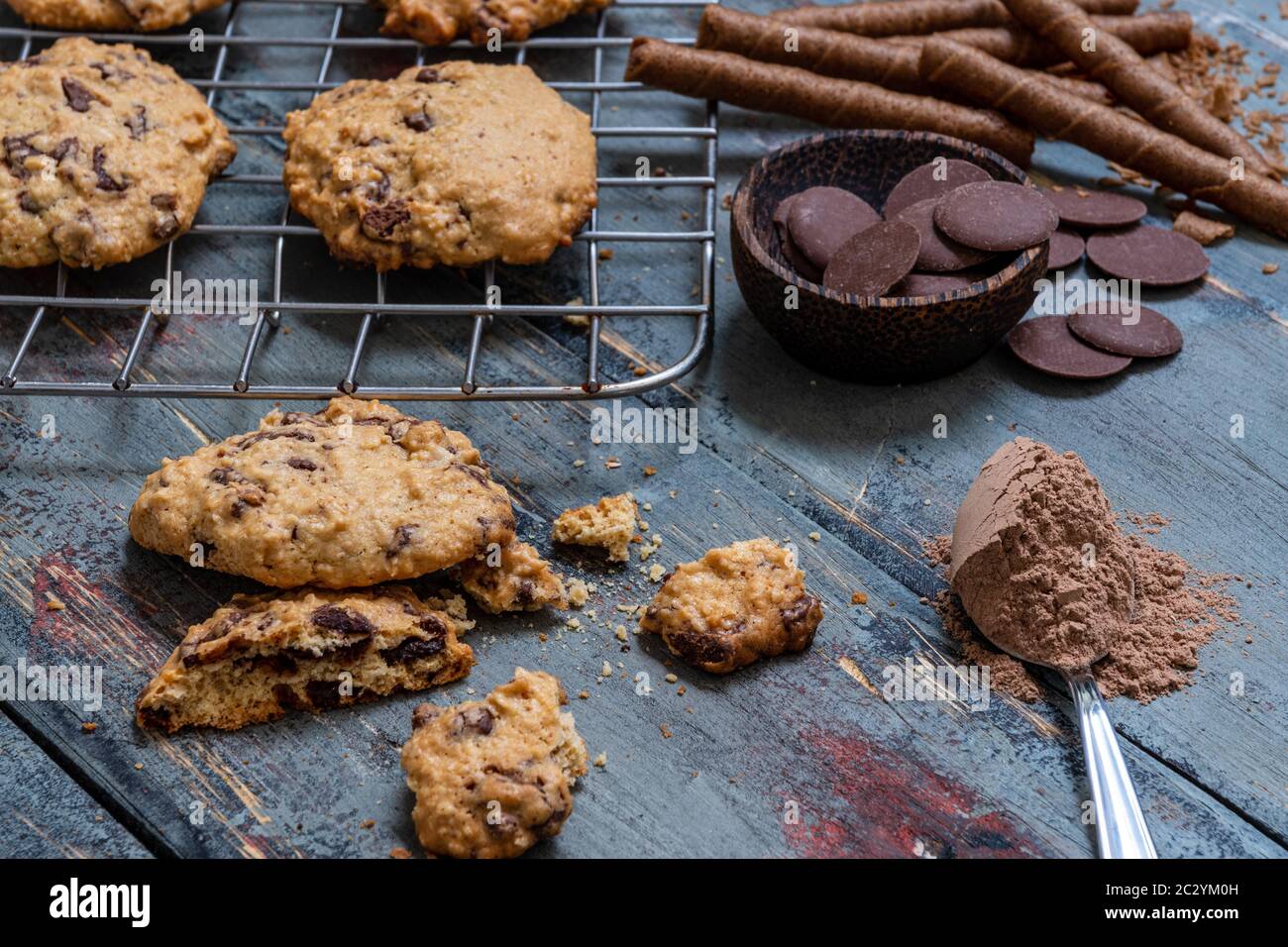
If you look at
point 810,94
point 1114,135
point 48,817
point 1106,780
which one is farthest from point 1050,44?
point 48,817

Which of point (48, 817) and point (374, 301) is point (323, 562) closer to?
point (48, 817)

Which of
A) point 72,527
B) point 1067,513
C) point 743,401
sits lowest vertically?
point 72,527

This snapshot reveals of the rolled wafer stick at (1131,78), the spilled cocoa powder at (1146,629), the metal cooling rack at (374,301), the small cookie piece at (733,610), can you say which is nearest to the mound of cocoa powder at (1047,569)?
the spilled cocoa powder at (1146,629)

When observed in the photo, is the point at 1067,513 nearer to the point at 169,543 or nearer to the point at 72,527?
the point at 169,543

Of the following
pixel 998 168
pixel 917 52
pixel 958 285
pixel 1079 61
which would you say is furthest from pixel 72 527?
pixel 1079 61

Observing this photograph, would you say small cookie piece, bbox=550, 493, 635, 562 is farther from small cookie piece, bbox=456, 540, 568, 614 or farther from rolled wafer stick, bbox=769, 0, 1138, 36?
rolled wafer stick, bbox=769, 0, 1138, 36
